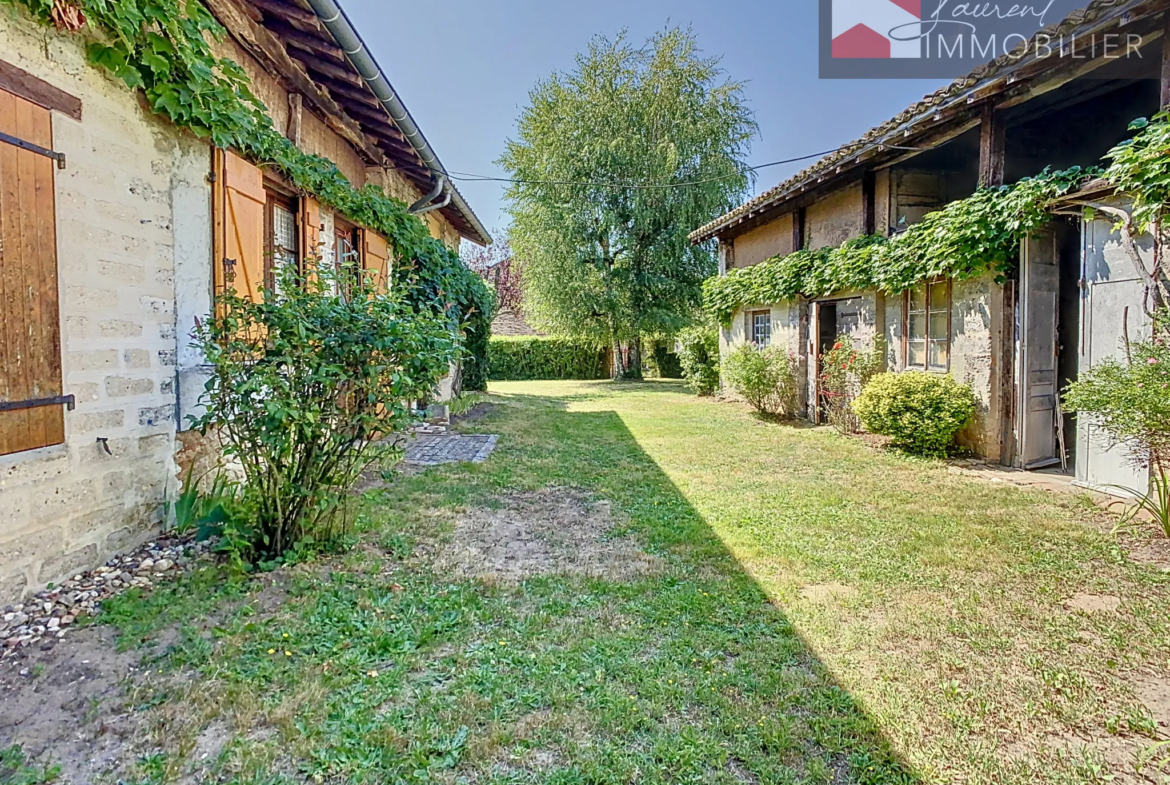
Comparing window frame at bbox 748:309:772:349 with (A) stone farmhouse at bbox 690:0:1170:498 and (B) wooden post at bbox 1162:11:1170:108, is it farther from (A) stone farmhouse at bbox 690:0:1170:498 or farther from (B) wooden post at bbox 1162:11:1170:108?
(B) wooden post at bbox 1162:11:1170:108

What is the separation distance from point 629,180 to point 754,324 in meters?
7.30

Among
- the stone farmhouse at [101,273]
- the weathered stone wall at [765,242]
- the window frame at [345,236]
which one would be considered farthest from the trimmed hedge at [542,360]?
the stone farmhouse at [101,273]

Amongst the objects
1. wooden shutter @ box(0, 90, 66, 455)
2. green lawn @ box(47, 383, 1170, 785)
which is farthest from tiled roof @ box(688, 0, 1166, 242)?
wooden shutter @ box(0, 90, 66, 455)

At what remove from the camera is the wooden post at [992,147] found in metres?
5.86

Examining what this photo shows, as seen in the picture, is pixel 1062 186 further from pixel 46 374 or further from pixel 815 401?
pixel 46 374

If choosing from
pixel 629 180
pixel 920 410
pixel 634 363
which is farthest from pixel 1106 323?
pixel 634 363

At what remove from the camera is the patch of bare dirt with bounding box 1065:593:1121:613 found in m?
2.86

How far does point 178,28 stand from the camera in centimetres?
321

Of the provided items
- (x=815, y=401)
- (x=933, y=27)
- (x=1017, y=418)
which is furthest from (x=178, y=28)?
(x=815, y=401)

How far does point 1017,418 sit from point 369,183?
7733 mm

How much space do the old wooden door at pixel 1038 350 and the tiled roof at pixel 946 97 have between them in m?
1.56

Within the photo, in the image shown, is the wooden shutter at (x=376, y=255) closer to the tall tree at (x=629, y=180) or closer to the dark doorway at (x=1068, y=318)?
the dark doorway at (x=1068, y=318)

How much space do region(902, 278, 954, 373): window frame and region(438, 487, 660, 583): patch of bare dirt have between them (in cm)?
478

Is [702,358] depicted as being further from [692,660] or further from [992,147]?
[692,660]
